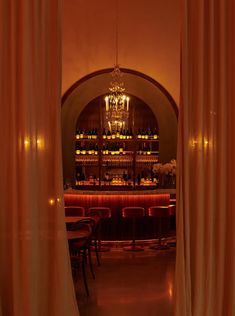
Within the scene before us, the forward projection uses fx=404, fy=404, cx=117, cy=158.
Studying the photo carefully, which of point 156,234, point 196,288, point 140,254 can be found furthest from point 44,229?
point 156,234

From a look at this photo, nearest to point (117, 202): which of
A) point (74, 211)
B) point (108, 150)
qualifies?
point (74, 211)

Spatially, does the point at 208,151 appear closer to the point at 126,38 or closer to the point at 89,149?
the point at 126,38

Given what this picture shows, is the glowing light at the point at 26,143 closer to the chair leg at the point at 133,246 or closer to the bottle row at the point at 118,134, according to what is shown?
the chair leg at the point at 133,246

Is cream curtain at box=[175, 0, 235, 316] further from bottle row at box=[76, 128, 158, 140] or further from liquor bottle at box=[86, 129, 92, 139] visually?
liquor bottle at box=[86, 129, 92, 139]

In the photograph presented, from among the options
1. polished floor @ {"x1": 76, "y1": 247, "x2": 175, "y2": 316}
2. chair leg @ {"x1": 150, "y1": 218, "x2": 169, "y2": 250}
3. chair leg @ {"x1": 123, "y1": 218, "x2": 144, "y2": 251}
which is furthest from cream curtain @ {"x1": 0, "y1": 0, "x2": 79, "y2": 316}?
chair leg @ {"x1": 150, "y1": 218, "x2": 169, "y2": 250}

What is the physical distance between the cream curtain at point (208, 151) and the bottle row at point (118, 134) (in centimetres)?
755

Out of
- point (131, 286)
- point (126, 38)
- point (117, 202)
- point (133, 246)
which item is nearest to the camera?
point (131, 286)

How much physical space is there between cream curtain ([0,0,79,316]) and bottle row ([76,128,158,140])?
304 inches

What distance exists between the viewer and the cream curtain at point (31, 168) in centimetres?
288

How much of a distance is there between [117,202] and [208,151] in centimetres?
531

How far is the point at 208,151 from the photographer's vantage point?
10.5ft

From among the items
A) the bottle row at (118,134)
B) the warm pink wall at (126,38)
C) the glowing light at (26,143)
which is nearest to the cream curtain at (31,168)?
the glowing light at (26,143)

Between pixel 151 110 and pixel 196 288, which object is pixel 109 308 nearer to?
pixel 196 288

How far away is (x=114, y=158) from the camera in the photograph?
430 inches
